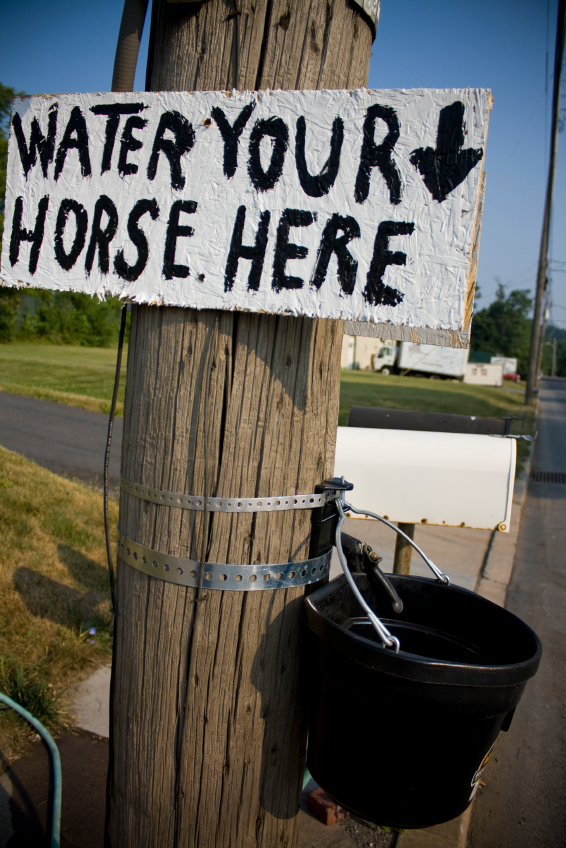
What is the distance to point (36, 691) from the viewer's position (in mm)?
2650

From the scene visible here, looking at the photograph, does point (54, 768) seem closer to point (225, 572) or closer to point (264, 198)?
point (225, 572)

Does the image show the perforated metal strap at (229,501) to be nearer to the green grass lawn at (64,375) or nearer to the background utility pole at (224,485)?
the background utility pole at (224,485)

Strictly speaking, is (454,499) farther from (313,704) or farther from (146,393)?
(146,393)

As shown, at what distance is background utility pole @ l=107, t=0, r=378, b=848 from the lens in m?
1.33

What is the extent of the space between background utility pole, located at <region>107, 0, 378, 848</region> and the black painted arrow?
33 centimetres

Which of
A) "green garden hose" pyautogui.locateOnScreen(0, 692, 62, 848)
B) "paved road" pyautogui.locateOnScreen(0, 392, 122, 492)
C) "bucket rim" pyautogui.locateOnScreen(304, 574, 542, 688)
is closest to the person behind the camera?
"bucket rim" pyautogui.locateOnScreen(304, 574, 542, 688)

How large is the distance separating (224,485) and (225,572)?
0.69 ft

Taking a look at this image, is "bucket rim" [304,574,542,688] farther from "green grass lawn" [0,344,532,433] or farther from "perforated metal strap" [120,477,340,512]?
"green grass lawn" [0,344,532,433]

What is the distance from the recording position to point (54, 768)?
2.17 metres

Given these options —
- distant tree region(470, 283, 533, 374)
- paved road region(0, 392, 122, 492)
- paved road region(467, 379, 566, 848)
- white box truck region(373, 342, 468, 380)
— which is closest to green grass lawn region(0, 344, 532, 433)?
paved road region(0, 392, 122, 492)

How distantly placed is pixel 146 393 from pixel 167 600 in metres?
0.51

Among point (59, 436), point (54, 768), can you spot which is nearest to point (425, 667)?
point (54, 768)

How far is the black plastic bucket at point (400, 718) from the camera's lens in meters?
1.16

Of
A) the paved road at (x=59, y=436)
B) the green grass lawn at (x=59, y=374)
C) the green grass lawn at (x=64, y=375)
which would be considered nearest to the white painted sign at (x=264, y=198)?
the paved road at (x=59, y=436)
